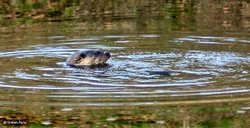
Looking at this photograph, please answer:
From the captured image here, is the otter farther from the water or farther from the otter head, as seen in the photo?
the water

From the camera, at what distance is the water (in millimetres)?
7848

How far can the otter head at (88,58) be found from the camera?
35.3 ft

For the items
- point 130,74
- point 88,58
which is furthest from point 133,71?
point 88,58

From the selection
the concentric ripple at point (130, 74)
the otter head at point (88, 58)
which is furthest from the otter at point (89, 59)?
the concentric ripple at point (130, 74)

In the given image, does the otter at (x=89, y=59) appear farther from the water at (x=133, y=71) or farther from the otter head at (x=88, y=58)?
the water at (x=133, y=71)

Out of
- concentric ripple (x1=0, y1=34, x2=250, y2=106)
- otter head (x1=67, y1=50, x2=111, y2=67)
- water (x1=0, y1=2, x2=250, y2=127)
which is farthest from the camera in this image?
otter head (x1=67, y1=50, x2=111, y2=67)

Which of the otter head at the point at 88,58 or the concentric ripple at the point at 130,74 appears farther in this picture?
the otter head at the point at 88,58

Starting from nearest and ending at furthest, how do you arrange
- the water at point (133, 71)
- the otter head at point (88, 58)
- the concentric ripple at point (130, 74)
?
the water at point (133, 71)
the concentric ripple at point (130, 74)
the otter head at point (88, 58)

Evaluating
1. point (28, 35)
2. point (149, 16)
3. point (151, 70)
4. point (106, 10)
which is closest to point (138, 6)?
point (106, 10)

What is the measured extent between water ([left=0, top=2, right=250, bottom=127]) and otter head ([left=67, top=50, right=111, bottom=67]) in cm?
16

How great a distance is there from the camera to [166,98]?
27.0ft

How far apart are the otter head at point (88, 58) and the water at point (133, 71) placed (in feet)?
0.51

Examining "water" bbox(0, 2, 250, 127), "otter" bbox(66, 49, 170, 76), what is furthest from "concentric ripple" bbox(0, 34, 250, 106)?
"otter" bbox(66, 49, 170, 76)

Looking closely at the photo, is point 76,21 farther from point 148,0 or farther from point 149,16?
point 148,0
